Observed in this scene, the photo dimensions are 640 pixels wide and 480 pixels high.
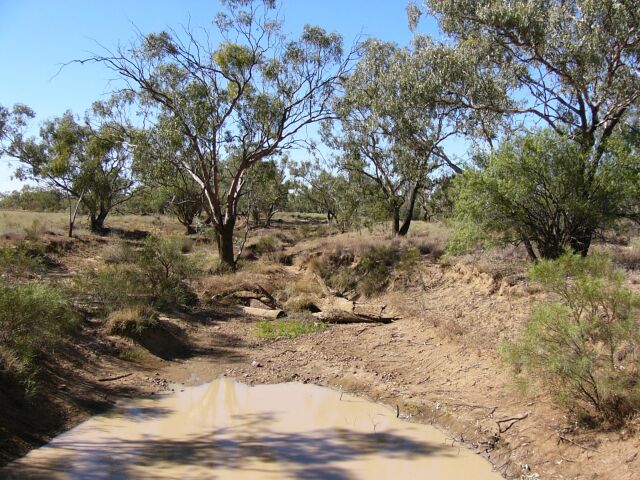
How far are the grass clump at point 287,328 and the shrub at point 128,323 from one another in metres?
2.58

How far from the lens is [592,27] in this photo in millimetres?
11359

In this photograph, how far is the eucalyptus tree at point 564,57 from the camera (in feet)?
36.7

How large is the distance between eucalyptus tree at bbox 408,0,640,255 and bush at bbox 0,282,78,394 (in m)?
9.97

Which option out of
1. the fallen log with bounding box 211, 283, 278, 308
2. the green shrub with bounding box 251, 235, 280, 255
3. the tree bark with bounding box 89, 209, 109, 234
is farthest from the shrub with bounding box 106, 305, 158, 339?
the tree bark with bounding box 89, 209, 109, 234

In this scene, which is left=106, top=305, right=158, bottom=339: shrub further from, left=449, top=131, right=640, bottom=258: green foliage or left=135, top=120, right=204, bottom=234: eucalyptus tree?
left=135, top=120, right=204, bottom=234: eucalyptus tree

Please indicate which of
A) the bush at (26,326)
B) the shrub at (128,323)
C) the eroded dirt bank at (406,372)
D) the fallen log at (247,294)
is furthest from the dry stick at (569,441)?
the fallen log at (247,294)

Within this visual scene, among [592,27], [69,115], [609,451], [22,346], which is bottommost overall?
[609,451]

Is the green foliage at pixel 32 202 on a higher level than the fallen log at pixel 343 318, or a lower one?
higher

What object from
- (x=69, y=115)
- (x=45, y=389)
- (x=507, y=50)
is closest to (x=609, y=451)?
(x=45, y=389)

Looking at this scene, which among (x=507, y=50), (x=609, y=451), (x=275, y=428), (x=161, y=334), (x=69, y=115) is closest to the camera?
(x=609, y=451)

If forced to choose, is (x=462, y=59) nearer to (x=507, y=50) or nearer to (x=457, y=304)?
(x=507, y=50)

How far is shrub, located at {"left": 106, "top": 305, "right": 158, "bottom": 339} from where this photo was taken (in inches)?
410

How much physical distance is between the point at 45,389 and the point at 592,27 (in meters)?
12.4

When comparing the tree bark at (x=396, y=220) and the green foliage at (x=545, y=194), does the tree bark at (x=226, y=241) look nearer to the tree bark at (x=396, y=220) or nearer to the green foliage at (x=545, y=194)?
the tree bark at (x=396, y=220)
